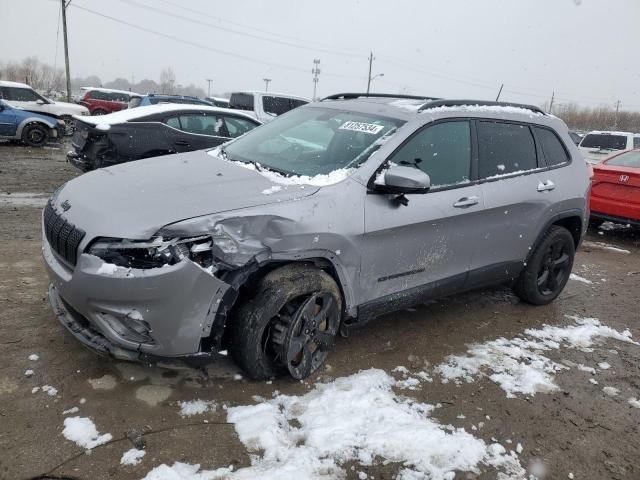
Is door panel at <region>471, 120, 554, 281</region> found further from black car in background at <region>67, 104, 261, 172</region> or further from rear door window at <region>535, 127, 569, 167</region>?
black car in background at <region>67, 104, 261, 172</region>

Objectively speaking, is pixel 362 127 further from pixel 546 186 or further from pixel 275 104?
pixel 275 104

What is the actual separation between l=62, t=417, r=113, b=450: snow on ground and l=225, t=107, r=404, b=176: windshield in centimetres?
184

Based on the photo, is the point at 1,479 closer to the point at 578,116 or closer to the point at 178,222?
the point at 178,222

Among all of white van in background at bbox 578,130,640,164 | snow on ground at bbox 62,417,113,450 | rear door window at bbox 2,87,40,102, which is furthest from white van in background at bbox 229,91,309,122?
snow on ground at bbox 62,417,113,450

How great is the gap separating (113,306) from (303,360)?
3.80 feet

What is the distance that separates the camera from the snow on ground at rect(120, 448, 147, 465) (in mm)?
2312

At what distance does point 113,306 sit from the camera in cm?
251

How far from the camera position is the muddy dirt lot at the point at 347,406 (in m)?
2.40

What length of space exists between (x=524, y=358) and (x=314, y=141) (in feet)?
7.34

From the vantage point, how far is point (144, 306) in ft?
8.16

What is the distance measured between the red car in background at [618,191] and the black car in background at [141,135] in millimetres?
6023

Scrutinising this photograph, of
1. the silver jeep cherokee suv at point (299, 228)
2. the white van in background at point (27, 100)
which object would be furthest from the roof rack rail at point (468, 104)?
the white van in background at point (27, 100)

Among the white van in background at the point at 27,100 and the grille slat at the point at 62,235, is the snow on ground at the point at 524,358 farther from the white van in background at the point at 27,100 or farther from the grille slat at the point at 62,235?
the white van in background at the point at 27,100

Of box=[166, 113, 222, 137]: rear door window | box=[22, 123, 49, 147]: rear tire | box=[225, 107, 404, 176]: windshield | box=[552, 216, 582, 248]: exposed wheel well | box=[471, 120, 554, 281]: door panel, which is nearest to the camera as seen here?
box=[225, 107, 404, 176]: windshield
